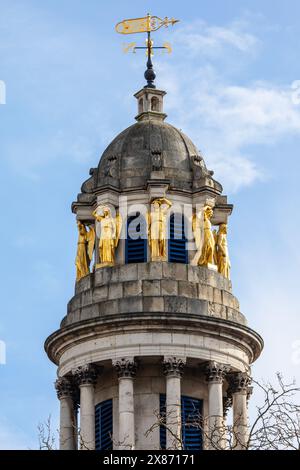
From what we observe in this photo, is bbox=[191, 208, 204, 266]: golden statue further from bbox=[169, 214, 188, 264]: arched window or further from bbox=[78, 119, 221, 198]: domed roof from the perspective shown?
bbox=[78, 119, 221, 198]: domed roof

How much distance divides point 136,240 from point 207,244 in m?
2.70

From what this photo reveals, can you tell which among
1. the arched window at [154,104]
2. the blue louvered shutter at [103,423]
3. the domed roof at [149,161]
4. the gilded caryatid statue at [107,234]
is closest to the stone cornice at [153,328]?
the blue louvered shutter at [103,423]

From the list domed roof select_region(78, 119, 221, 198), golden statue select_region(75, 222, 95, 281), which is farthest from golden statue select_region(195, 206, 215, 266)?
golden statue select_region(75, 222, 95, 281)

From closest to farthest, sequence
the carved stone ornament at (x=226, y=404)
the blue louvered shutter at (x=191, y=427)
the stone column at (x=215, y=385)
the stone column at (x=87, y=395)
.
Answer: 1. the blue louvered shutter at (x=191, y=427)
2. the stone column at (x=215, y=385)
3. the stone column at (x=87, y=395)
4. the carved stone ornament at (x=226, y=404)

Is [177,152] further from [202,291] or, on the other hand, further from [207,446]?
[207,446]

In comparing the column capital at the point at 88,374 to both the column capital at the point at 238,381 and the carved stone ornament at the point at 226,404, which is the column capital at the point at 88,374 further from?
the carved stone ornament at the point at 226,404

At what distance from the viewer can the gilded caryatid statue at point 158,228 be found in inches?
2594

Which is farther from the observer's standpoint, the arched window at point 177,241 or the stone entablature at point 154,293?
the arched window at point 177,241

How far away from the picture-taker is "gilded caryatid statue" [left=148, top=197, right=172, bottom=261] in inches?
2594

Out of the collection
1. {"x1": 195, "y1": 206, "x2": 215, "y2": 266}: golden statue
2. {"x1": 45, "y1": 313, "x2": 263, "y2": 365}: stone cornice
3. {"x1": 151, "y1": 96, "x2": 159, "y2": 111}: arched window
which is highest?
{"x1": 151, "y1": 96, "x2": 159, "y2": 111}: arched window

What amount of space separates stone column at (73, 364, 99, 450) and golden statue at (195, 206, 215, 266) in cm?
610

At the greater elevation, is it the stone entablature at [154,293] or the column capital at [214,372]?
the stone entablature at [154,293]

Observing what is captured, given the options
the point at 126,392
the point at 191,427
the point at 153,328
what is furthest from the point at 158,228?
the point at 191,427
